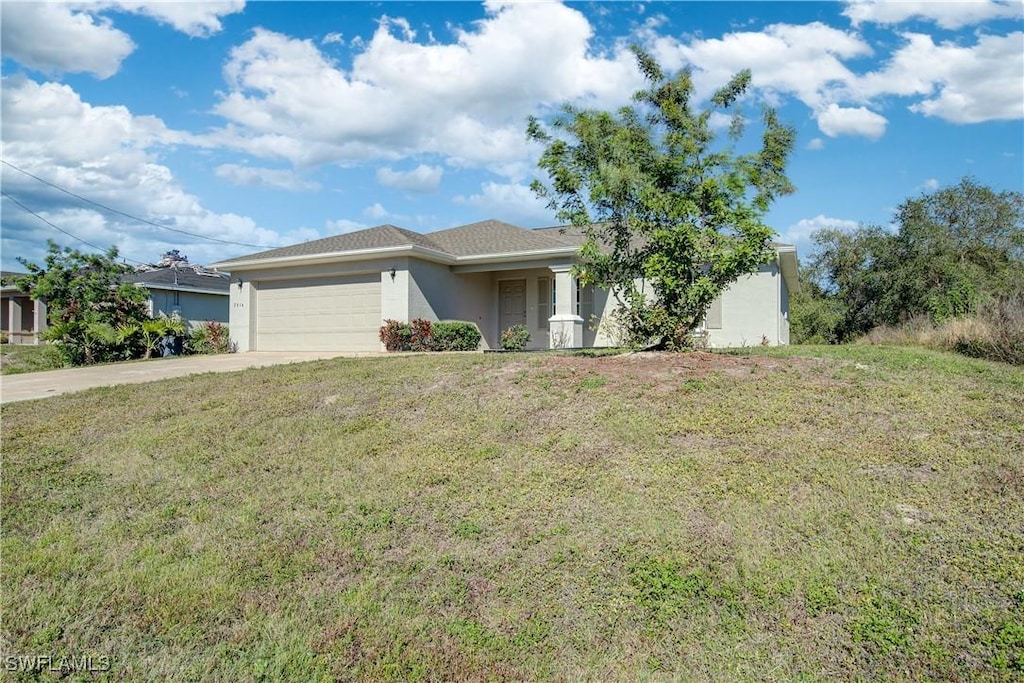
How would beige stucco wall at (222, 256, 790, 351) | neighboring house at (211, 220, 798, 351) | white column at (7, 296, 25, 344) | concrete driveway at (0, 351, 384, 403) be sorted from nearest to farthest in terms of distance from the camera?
concrete driveway at (0, 351, 384, 403), beige stucco wall at (222, 256, 790, 351), neighboring house at (211, 220, 798, 351), white column at (7, 296, 25, 344)

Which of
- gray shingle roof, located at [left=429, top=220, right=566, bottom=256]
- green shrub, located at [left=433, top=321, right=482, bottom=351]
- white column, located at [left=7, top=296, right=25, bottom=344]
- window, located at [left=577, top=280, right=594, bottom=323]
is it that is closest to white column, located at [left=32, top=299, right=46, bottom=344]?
white column, located at [left=7, top=296, right=25, bottom=344]

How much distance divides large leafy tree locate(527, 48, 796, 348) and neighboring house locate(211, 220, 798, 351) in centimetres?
626

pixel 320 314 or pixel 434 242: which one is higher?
pixel 434 242

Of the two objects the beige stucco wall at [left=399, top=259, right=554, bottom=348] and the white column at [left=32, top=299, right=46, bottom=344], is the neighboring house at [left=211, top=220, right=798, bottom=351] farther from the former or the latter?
the white column at [left=32, top=299, right=46, bottom=344]

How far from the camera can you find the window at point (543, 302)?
19016 mm

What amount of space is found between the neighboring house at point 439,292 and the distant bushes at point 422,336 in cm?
46

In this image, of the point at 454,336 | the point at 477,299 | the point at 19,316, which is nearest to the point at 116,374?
the point at 454,336

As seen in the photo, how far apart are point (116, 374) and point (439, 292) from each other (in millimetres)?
8003

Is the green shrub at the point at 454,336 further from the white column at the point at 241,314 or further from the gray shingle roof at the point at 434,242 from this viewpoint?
the white column at the point at 241,314

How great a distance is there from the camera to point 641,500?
16.4 ft

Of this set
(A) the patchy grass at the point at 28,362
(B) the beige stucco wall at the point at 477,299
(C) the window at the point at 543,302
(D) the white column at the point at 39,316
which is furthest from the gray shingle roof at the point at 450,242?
(D) the white column at the point at 39,316

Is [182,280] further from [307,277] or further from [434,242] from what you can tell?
[434,242]

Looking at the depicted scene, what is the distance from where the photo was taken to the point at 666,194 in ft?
31.6

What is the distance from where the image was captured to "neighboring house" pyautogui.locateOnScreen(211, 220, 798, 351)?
17.0 m
